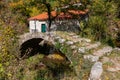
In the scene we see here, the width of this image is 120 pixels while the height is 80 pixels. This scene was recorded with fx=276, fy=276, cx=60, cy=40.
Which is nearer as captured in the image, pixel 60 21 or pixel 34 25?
pixel 60 21

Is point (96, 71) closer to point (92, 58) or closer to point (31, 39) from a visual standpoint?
point (92, 58)

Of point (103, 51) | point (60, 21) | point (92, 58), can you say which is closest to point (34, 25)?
point (60, 21)

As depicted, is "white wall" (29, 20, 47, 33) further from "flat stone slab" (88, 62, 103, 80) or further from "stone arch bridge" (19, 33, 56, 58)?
"flat stone slab" (88, 62, 103, 80)

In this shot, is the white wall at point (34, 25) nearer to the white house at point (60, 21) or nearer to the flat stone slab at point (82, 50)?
the white house at point (60, 21)

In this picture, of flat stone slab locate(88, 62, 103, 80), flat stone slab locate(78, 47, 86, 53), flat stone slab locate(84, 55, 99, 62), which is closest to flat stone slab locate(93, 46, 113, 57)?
flat stone slab locate(84, 55, 99, 62)

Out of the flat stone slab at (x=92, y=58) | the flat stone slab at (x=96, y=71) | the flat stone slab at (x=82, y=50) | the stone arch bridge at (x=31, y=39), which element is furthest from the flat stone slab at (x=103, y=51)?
the stone arch bridge at (x=31, y=39)

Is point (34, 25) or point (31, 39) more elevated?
point (31, 39)

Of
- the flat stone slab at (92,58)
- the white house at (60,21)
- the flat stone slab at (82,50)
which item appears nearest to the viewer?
the flat stone slab at (92,58)

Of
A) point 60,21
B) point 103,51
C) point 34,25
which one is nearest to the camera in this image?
point 103,51

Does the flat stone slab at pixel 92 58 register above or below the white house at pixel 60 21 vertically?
above

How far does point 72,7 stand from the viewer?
28.3m

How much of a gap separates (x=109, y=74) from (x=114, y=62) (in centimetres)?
133

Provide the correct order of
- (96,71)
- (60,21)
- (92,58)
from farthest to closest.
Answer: (60,21), (92,58), (96,71)

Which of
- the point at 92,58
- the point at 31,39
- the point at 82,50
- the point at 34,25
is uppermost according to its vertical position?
the point at 92,58
